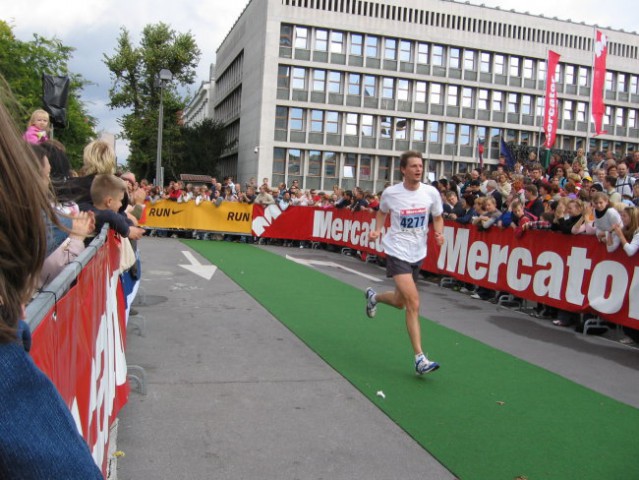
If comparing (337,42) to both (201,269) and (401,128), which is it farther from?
(201,269)

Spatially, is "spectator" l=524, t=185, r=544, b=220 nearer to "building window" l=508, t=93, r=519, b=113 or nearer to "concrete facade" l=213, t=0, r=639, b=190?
"concrete facade" l=213, t=0, r=639, b=190

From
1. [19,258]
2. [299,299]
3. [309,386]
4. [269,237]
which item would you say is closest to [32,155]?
[19,258]

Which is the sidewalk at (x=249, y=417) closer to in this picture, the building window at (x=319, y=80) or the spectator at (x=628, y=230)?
the spectator at (x=628, y=230)

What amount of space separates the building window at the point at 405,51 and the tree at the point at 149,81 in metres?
20.9

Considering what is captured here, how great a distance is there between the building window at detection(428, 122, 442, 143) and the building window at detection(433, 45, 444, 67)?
564 centimetres

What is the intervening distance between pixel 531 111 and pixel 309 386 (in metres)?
63.5

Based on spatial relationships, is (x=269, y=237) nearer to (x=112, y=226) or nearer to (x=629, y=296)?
(x=629, y=296)

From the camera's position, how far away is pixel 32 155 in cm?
103

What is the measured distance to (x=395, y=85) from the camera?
5972 centimetres

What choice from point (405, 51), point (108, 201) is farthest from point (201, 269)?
point (405, 51)

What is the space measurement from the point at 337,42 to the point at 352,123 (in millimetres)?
7440

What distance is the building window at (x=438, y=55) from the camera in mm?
60281

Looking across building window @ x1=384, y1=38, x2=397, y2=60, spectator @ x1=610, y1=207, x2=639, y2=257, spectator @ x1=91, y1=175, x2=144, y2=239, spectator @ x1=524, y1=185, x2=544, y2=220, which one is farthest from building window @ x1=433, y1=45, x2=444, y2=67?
spectator @ x1=91, y1=175, x2=144, y2=239

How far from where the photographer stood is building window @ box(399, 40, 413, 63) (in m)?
59.6
